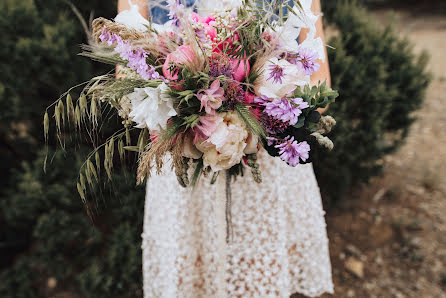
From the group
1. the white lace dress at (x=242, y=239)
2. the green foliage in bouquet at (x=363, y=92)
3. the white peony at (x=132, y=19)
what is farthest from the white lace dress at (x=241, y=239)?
the green foliage in bouquet at (x=363, y=92)

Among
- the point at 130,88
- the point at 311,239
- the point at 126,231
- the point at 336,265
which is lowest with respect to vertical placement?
the point at 336,265

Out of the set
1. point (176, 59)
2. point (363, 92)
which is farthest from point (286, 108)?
point (363, 92)

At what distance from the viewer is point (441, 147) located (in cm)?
371

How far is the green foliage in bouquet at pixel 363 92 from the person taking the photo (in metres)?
2.29

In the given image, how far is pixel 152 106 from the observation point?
0.84 meters

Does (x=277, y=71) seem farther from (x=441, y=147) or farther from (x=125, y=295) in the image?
(x=441, y=147)

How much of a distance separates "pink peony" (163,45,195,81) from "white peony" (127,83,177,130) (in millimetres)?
65

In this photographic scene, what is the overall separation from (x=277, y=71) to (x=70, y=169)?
1786 millimetres

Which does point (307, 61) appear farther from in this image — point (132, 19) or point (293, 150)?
point (132, 19)

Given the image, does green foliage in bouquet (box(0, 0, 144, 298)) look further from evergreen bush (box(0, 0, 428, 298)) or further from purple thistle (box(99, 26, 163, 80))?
purple thistle (box(99, 26, 163, 80))

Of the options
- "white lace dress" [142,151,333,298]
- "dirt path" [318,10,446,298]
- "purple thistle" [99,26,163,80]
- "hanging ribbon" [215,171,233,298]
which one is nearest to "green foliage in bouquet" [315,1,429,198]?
"dirt path" [318,10,446,298]

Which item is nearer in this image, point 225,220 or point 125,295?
point 225,220

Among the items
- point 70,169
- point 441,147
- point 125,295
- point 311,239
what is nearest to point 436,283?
point 311,239

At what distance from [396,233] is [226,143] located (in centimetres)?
239
